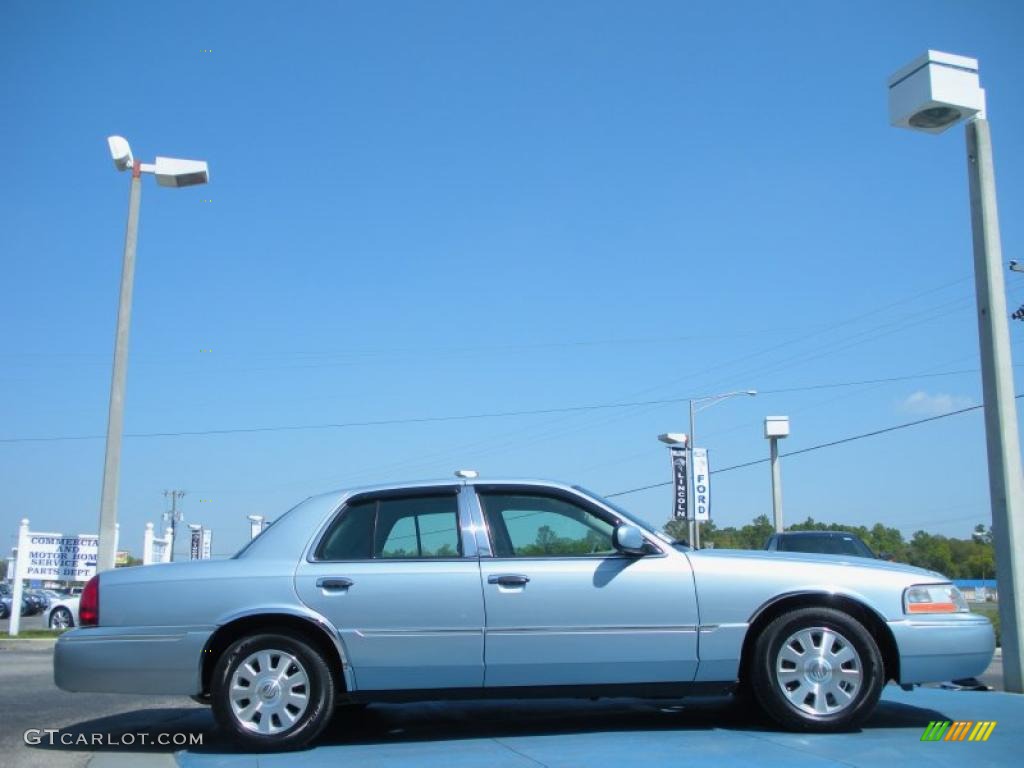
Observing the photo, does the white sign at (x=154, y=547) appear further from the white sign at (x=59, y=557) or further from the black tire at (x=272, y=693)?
the black tire at (x=272, y=693)

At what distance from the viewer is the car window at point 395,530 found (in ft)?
19.0

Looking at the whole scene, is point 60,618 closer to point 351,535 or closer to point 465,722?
point 465,722

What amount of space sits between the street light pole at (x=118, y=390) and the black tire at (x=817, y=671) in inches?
418

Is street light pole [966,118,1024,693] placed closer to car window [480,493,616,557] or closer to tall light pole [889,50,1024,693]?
tall light pole [889,50,1024,693]

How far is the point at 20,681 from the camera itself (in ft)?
31.8

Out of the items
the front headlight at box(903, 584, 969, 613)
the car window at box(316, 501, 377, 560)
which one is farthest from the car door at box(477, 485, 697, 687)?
the front headlight at box(903, 584, 969, 613)

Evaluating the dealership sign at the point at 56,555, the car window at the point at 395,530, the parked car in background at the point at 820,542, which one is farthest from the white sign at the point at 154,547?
the car window at the point at 395,530

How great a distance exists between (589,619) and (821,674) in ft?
4.40

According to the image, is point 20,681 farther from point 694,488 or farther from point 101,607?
point 694,488

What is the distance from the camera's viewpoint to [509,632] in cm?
553

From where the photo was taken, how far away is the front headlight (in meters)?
5.66

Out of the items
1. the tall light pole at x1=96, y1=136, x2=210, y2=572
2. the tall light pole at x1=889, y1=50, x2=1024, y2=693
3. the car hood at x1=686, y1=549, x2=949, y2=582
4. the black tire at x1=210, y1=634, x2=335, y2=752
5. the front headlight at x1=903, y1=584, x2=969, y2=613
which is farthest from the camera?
the tall light pole at x1=96, y1=136, x2=210, y2=572

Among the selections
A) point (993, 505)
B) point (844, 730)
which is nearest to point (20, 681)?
point (844, 730)

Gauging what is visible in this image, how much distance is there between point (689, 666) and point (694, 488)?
19099 millimetres
